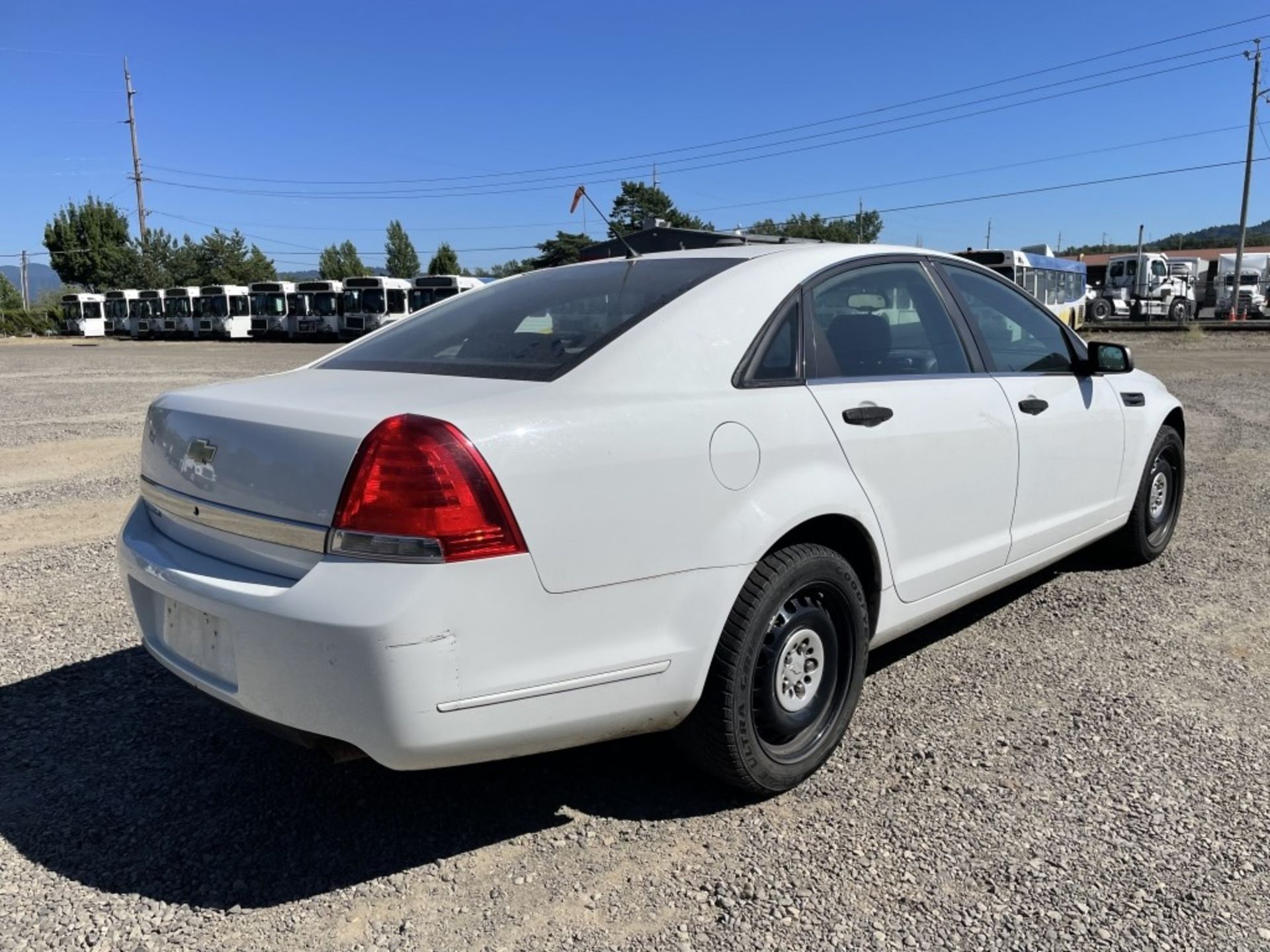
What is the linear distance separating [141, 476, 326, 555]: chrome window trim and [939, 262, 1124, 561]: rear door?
2.65 m

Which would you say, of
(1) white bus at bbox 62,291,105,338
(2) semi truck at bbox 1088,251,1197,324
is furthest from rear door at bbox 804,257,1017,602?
(1) white bus at bbox 62,291,105,338

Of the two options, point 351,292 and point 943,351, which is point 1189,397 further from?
point 351,292

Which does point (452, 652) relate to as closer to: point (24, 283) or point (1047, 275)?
point (1047, 275)

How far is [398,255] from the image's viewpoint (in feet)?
283

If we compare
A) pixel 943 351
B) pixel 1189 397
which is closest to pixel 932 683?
pixel 943 351

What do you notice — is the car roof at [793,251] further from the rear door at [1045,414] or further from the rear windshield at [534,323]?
the rear door at [1045,414]

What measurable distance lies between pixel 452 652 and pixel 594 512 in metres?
0.47

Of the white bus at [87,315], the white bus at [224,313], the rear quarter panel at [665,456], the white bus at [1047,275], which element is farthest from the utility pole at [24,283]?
the rear quarter panel at [665,456]

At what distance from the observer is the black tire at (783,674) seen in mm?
2559

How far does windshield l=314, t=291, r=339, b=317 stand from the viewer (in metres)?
40.4

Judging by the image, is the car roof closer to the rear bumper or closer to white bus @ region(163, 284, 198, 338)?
the rear bumper

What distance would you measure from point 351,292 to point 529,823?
128 ft

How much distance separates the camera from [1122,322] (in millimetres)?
37344

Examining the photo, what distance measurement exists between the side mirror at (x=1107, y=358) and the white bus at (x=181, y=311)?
5027 centimetres
